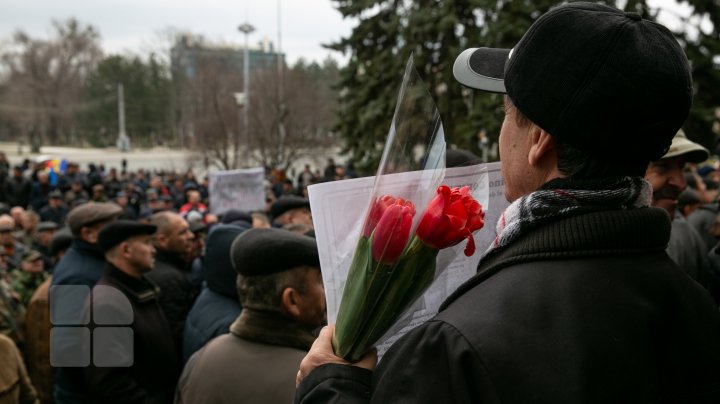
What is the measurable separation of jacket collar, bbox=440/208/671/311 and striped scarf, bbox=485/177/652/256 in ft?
0.06

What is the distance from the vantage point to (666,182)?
142 inches

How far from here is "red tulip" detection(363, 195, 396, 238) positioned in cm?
140

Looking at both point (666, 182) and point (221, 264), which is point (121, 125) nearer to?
point (221, 264)

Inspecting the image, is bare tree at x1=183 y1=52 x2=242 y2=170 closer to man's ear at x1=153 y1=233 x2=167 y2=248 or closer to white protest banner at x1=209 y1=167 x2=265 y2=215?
white protest banner at x1=209 y1=167 x2=265 y2=215

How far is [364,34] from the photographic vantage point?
18453mm

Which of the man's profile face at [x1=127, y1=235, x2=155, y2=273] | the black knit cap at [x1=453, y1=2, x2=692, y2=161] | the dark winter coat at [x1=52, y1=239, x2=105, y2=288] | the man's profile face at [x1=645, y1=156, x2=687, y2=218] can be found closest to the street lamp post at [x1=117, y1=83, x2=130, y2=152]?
the dark winter coat at [x1=52, y1=239, x2=105, y2=288]

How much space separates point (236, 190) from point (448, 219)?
8.33 meters

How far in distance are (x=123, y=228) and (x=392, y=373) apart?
3.66 metres

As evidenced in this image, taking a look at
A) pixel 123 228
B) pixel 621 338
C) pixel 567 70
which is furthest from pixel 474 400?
pixel 123 228

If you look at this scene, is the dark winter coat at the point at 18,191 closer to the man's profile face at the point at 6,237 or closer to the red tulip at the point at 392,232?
the man's profile face at the point at 6,237

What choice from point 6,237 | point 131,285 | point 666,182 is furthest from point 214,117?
point 666,182

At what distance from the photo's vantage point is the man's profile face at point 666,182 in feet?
11.8

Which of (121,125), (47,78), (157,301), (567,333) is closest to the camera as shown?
(567,333)

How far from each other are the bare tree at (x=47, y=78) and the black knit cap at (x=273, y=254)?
56773 mm
